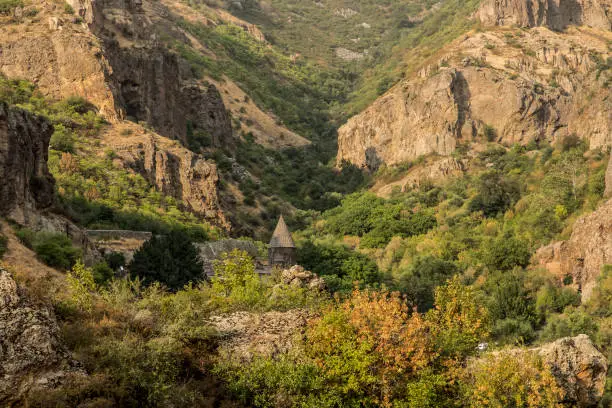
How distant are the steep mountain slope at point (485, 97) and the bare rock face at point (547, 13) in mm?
680

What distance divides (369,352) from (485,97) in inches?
2693

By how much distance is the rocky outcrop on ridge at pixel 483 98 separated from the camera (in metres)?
76.4

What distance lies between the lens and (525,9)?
93250 mm

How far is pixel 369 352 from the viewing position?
609 inches

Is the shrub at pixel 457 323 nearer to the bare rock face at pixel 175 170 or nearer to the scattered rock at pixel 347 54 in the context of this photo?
the bare rock face at pixel 175 170

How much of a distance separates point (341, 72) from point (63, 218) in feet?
377

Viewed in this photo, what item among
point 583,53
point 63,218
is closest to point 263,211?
point 63,218

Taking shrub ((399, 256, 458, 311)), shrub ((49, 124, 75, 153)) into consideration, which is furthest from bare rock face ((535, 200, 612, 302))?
shrub ((49, 124, 75, 153))

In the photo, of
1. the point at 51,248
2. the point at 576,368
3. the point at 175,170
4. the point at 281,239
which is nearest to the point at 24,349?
the point at 576,368

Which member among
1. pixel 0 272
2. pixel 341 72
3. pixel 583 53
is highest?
pixel 0 272

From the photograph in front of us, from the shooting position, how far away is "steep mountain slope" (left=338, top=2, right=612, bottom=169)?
76.4m

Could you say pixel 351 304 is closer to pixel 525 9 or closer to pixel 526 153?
pixel 526 153

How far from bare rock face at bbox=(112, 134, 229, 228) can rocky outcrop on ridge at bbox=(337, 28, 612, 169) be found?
114 ft

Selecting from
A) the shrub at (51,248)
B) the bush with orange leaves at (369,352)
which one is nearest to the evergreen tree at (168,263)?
the shrub at (51,248)
